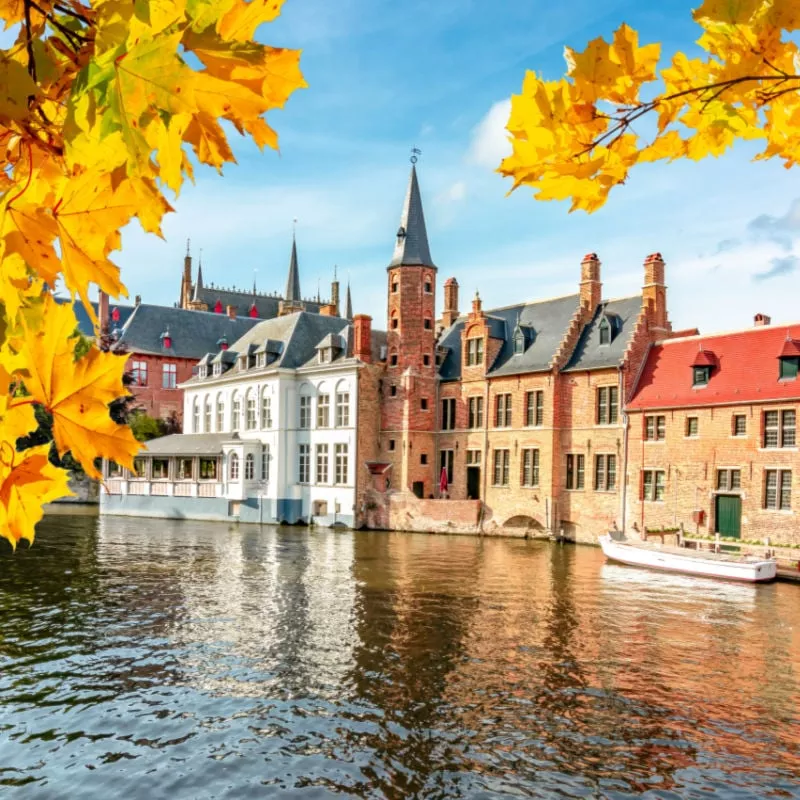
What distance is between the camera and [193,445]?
46.6 m

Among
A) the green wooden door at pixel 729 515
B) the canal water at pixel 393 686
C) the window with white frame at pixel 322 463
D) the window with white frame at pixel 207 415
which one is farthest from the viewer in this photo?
the window with white frame at pixel 207 415

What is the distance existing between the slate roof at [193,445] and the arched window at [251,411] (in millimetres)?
981

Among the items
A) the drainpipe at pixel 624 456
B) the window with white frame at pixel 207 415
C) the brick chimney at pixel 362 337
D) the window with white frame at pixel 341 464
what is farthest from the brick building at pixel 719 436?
the window with white frame at pixel 207 415

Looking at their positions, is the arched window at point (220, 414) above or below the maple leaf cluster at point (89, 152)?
above

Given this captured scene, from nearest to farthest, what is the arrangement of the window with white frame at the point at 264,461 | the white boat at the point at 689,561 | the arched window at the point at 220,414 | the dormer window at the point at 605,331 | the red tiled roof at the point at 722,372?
the white boat at the point at 689,561
the red tiled roof at the point at 722,372
the dormer window at the point at 605,331
the window with white frame at the point at 264,461
the arched window at the point at 220,414

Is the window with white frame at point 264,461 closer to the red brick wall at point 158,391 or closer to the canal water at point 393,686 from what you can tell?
the canal water at point 393,686

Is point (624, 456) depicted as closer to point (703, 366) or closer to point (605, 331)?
point (703, 366)

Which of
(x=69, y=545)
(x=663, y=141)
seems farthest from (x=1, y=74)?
(x=69, y=545)

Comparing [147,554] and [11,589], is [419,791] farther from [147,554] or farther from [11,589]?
[147,554]

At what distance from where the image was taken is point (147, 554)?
28.7 meters

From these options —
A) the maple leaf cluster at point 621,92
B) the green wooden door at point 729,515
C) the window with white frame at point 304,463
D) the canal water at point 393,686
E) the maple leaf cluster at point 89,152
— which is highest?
the maple leaf cluster at point 621,92

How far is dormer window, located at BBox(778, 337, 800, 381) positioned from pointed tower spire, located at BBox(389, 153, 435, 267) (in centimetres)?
1819

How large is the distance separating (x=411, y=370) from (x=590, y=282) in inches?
387

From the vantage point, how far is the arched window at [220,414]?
157 feet
